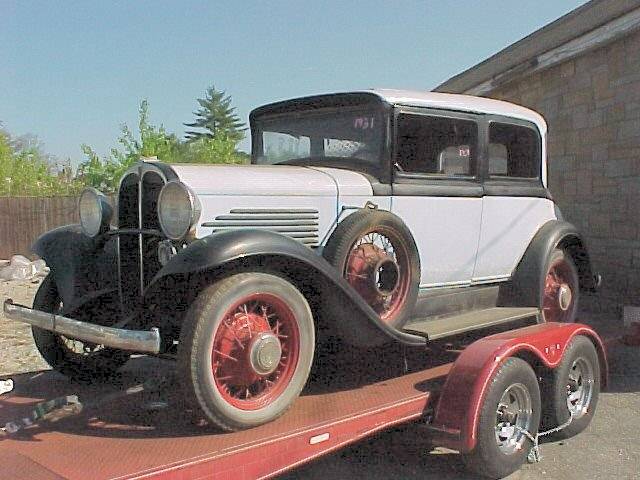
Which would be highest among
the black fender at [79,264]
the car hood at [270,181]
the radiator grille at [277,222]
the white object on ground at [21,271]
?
the car hood at [270,181]

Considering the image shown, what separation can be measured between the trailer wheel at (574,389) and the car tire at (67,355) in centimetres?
264

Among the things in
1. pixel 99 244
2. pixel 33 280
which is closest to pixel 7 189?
pixel 33 280

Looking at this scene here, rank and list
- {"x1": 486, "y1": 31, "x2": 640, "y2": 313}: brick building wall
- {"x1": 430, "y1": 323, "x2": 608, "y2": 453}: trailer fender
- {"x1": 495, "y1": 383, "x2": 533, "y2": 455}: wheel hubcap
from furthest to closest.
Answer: {"x1": 486, "y1": 31, "x2": 640, "y2": 313}: brick building wall < {"x1": 495, "y1": 383, "x2": 533, "y2": 455}: wheel hubcap < {"x1": 430, "y1": 323, "x2": 608, "y2": 453}: trailer fender

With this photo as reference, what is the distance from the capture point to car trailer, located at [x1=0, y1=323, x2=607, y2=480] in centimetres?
268

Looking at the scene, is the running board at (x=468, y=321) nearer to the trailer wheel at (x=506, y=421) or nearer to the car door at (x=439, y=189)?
the car door at (x=439, y=189)

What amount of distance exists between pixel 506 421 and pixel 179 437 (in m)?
1.93

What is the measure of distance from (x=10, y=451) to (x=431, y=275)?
8.46 ft

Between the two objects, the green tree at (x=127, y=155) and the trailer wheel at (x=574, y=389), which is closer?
the trailer wheel at (x=574, y=389)

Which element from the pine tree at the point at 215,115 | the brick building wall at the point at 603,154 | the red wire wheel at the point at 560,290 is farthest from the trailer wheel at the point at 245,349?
the pine tree at the point at 215,115

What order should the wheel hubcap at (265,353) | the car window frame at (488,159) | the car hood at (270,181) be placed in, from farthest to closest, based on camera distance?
the car window frame at (488,159) < the car hood at (270,181) < the wheel hubcap at (265,353)

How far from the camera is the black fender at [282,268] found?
2973mm

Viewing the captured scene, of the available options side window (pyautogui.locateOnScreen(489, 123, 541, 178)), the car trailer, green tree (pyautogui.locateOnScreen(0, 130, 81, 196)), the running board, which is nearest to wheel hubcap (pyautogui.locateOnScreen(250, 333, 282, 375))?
the car trailer

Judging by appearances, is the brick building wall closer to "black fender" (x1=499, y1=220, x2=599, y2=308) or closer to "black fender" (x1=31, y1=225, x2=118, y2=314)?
"black fender" (x1=499, y1=220, x2=599, y2=308)

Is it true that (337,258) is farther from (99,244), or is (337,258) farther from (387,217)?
(99,244)
